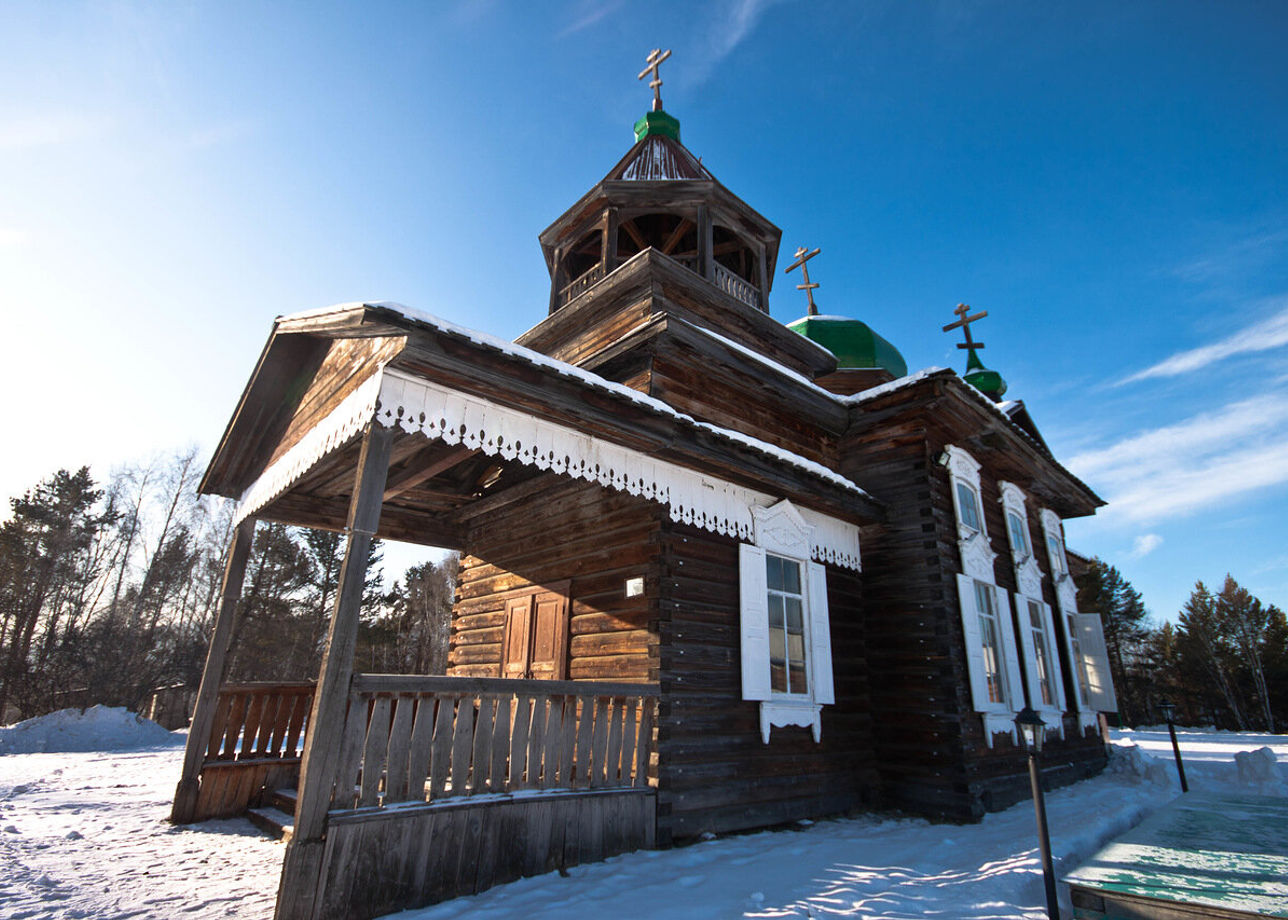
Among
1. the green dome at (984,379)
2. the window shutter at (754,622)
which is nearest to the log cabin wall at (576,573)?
the window shutter at (754,622)

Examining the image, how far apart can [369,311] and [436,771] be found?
3.12 m

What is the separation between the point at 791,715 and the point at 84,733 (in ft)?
47.7

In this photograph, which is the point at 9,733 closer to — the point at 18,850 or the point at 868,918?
the point at 18,850

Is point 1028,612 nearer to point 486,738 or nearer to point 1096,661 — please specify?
point 1096,661

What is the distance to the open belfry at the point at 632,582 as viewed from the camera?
4270 mm

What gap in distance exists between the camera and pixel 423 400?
175 inches

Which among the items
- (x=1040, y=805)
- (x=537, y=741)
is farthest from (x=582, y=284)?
(x=1040, y=805)

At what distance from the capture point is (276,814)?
20.7 ft

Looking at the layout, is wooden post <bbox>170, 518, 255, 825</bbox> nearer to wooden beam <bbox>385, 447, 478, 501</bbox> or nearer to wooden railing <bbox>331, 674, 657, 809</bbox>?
wooden beam <bbox>385, 447, 478, 501</bbox>

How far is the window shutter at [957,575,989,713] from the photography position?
7.97 m

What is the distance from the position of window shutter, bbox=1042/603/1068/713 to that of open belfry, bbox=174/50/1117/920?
134 millimetres

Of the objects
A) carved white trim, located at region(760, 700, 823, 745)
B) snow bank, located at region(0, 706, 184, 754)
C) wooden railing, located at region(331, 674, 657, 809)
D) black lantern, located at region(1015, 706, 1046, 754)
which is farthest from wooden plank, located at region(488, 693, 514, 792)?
snow bank, located at region(0, 706, 184, 754)

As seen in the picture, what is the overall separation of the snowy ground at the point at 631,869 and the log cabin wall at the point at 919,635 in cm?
52

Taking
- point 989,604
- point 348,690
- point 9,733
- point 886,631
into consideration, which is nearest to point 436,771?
point 348,690
